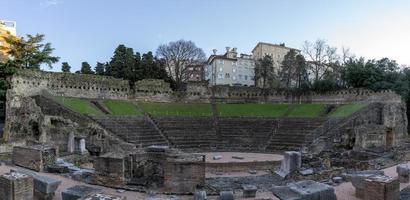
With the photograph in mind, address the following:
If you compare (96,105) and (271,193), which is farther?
(96,105)

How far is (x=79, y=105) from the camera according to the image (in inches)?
1334

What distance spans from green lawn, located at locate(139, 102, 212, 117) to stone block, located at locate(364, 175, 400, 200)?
28968 millimetres

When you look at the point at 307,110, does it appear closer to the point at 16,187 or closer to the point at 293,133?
the point at 293,133

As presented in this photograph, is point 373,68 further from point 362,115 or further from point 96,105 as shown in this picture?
point 96,105

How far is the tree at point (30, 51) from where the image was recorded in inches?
1526

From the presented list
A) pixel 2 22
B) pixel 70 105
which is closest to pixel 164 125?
pixel 70 105

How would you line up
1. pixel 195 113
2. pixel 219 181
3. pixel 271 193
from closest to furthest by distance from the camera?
pixel 271 193 < pixel 219 181 < pixel 195 113

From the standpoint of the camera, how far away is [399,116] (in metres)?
34.3

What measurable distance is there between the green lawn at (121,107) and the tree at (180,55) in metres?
21.5

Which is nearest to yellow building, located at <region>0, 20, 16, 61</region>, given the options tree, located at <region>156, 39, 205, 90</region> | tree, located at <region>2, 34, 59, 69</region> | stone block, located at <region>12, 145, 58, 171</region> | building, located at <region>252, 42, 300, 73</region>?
tree, located at <region>2, 34, 59, 69</region>

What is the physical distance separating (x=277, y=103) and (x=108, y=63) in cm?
2681

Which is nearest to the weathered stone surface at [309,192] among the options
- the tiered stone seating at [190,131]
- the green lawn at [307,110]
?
the tiered stone seating at [190,131]

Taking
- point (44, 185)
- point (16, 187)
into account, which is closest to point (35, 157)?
point (44, 185)

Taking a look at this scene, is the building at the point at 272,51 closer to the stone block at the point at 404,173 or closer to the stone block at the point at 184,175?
the stone block at the point at 404,173
